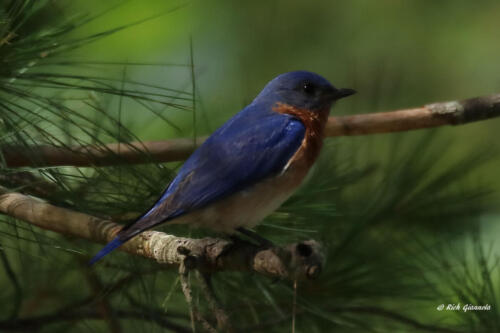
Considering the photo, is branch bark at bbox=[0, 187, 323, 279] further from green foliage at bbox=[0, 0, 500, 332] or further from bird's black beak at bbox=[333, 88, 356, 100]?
bird's black beak at bbox=[333, 88, 356, 100]

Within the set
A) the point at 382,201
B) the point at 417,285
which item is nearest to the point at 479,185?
the point at 382,201

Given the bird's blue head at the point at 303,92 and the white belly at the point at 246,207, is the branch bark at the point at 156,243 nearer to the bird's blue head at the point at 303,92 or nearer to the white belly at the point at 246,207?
the white belly at the point at 246,207

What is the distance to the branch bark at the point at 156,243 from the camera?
2.04m

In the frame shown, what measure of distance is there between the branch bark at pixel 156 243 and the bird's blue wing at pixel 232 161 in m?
0.16

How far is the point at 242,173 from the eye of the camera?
2.69 metres

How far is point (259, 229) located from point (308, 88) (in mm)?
692

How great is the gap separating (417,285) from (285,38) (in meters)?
3.53

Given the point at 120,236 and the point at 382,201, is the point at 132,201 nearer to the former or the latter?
the point at 120,236

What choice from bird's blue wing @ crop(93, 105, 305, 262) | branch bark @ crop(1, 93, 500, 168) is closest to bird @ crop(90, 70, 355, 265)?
bird's blue wing @ crop(93, 105, 305, 262)

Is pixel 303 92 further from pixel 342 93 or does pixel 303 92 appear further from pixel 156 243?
pixel 156 243

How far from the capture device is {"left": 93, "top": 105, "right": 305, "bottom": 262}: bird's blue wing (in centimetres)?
256

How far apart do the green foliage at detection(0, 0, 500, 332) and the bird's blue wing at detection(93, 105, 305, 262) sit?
0.15 meters

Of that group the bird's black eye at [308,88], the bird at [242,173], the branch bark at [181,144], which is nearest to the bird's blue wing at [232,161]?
the bird at [242,173]

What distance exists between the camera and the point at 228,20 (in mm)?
5805
